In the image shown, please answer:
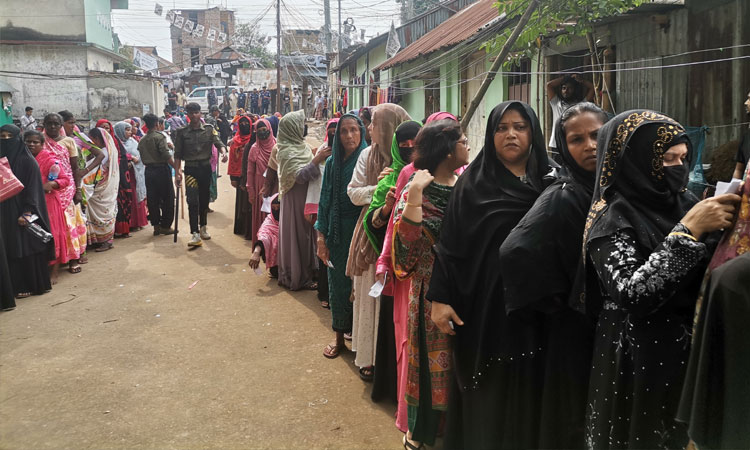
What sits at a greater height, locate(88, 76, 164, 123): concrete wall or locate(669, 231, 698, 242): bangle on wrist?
locate(88, 76, 164, 123): concrete wall

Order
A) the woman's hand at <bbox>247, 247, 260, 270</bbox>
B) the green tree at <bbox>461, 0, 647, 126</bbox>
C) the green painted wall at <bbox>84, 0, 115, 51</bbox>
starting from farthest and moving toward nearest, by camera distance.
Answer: the green painted wall at <bbox>84, 0, 115, 51</bbox> → the woman's hand at <bbox>247, 247, 260, 270</bbox> → the green tree at <bbox>461, 0, 647, 126</bbox>

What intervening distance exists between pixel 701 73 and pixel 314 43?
49.7 metres

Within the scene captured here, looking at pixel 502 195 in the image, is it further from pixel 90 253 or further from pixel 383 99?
pixel 383 99

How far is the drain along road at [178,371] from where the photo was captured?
3279 mm

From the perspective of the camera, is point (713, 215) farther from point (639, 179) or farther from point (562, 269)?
point (562, 269)

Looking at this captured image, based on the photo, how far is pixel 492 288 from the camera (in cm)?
238

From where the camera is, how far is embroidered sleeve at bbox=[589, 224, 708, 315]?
5.10 feet

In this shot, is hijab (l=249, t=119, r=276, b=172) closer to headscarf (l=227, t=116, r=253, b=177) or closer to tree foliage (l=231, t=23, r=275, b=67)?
headscarf (l=227, t=116, r=253, b=177)

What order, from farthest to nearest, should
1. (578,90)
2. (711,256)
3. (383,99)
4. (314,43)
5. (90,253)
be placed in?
(314,43) → (383,99) → (90,253) → (578,90) → (711,256)

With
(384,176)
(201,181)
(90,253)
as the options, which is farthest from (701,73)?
(90,253)

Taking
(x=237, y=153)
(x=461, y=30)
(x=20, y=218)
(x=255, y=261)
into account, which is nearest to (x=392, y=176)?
(x=255, y=261)

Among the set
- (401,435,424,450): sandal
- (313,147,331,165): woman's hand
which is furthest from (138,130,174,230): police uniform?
(401,435,424,450): sandal

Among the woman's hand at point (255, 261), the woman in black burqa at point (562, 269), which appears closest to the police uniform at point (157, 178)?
the woman's hand at point (255, 261)

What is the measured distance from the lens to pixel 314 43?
2060 inches
